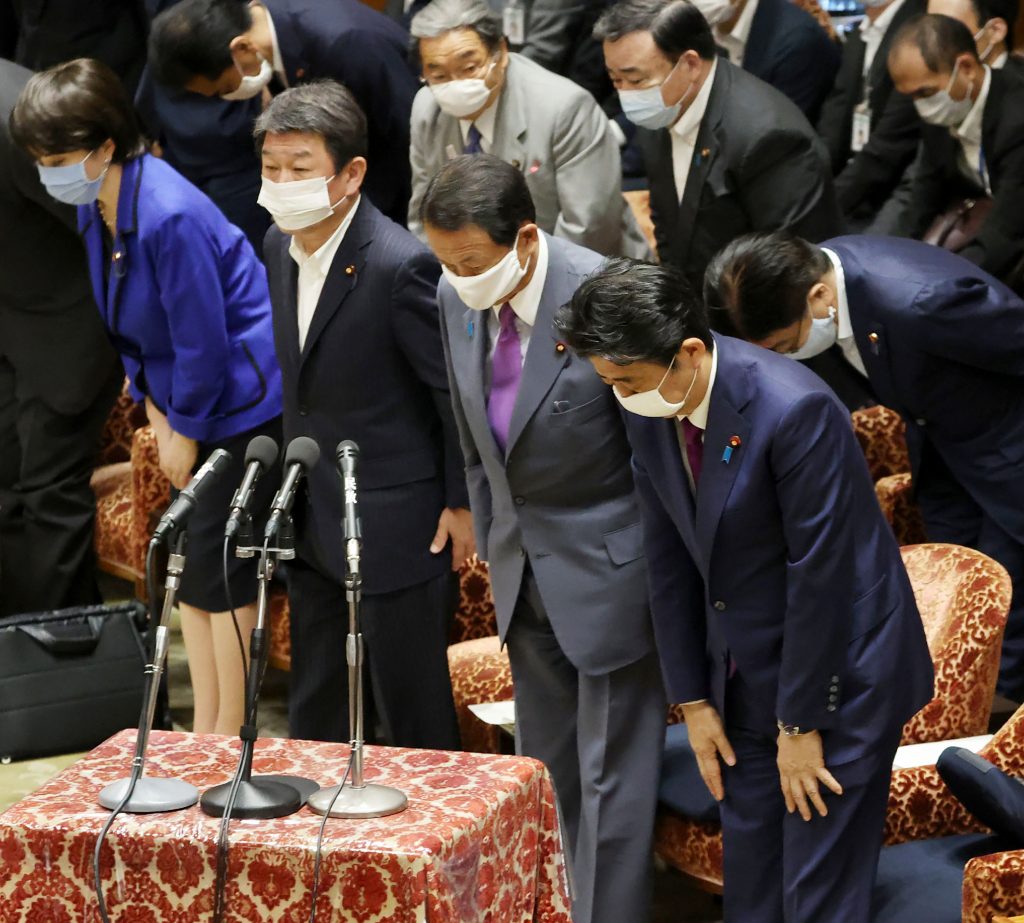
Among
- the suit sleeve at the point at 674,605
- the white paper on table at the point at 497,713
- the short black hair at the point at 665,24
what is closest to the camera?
the suit sleeve at the point at 674,605

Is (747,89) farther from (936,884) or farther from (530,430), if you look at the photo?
(936,884)

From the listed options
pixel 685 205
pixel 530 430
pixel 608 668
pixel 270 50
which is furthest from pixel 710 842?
pixel 270 50

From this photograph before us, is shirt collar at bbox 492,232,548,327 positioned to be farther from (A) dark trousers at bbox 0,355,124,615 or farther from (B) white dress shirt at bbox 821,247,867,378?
(A) dark trousers at bbox 0,355,124,615

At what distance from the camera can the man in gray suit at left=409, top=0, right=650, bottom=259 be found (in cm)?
408

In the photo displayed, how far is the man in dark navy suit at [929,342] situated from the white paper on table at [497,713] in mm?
949

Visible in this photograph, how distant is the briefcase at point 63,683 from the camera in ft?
14.6

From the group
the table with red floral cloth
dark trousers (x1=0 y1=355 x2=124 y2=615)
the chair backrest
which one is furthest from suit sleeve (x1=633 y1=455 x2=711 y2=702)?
dark trousers (x1=0 y1=355 x2=124 y2=615)

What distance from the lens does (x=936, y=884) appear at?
2986 mm

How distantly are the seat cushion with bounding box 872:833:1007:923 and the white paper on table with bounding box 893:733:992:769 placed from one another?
0.45 feet

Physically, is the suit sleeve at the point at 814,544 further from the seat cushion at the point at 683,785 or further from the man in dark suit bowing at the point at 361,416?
the man in dark suit bowing at the point at 361,416

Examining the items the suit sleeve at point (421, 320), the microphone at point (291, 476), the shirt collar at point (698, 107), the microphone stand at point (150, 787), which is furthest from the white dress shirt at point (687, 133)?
the microphone stand at point (150, 787)

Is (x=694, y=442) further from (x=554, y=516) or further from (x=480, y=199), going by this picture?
(x=480, y=199)

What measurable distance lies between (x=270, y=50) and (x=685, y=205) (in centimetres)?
116

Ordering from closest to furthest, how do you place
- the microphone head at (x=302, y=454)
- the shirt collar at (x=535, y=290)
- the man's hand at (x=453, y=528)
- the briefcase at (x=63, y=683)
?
the microphone head at (x=302, y=454) → the shirt collar at (x=535, y=290) → the man's hand at (x=453, y=528) → the briefcase at (x=63, y=683)
